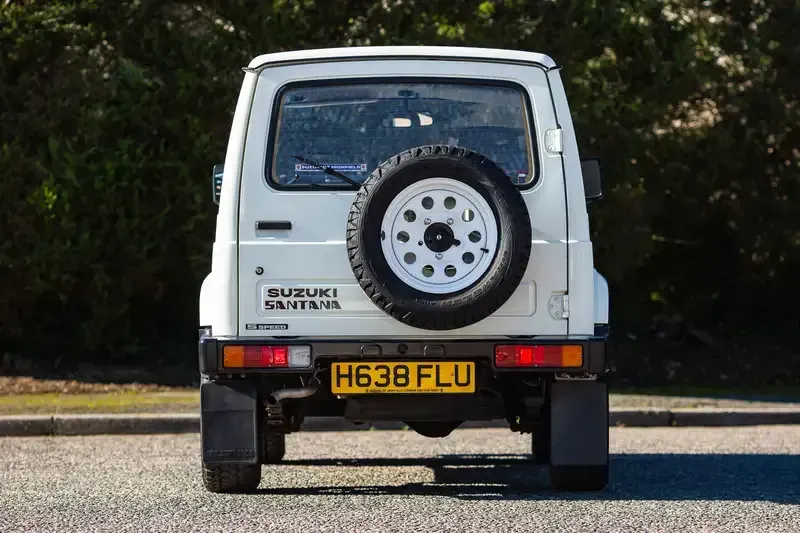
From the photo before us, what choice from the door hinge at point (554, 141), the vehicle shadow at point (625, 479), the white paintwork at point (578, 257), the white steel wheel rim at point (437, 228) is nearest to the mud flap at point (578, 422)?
the vehicle shadow at point (625, 479)

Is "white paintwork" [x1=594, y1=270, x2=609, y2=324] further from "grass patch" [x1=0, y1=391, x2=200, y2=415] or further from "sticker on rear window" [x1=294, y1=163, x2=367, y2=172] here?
"grass patch" [x1=0, y1=391, x2=200, y2=415]

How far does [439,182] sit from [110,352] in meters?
8.49

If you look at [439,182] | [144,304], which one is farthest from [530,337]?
[144,304]

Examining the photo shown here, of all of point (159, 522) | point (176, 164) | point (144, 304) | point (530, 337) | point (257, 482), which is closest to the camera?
point (159, 522)

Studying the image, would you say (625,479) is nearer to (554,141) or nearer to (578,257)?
(578,257)

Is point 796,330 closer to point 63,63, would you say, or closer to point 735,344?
point 735,344

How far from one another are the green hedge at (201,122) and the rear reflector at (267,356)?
6809mm

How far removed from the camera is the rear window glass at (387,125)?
22.8 feet

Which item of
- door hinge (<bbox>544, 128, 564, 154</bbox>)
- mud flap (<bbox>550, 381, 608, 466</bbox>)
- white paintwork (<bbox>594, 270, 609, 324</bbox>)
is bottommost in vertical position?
mud flap (<bbox>550, 381, 608, 466</bbox>)

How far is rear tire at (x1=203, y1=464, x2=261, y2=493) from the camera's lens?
23.6 feet

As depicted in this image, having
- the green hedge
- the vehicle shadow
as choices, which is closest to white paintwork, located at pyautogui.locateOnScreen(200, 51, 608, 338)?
the vehicle shadow

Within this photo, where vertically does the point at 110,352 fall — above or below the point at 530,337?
below

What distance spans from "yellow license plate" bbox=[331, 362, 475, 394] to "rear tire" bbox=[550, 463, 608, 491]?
711mm

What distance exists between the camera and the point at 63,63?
44.7 feet
